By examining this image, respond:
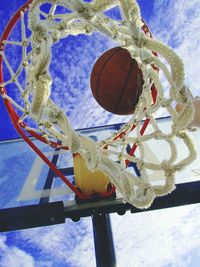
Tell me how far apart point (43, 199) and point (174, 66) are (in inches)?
39.4

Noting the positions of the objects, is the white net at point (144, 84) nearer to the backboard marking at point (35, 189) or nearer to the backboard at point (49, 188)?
the backboard at point (49, 188)

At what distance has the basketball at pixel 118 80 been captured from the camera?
152cm

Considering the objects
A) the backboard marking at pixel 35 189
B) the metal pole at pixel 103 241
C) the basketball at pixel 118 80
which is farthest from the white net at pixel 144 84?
the backboard marking at pixel 35 189

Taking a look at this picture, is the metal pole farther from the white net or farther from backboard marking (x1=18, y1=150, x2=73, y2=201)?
the white net

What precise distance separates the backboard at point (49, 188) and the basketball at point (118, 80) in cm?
29

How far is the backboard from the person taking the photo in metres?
1.53

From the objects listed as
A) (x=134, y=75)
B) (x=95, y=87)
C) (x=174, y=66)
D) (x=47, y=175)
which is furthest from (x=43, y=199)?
(x=174, y=66)

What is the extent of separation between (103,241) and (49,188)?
1.38 ft

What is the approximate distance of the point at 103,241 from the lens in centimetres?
157

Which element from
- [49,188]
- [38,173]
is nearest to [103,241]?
[49,188]

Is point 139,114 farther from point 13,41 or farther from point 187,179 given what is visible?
point 13,41

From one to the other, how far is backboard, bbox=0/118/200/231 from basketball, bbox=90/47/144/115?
0.29 meters

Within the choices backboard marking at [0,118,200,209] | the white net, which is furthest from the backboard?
the white net

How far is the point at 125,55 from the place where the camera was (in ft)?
5.08
